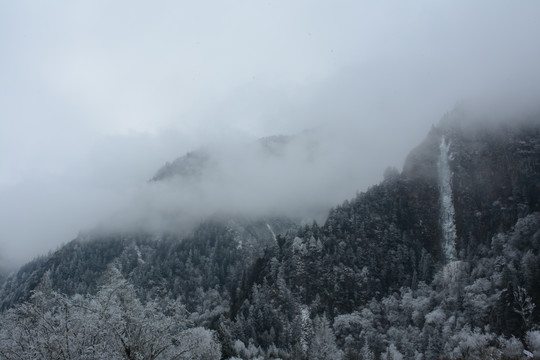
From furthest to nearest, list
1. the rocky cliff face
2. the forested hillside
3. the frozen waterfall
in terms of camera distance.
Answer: the frozen waterfall
the rocky cliff face
the forested hillside

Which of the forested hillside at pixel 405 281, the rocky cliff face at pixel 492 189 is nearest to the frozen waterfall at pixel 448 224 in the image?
the forested hillside at pixel 405 281

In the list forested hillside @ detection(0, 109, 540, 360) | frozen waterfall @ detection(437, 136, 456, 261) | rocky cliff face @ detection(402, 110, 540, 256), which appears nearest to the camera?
forested hillside @ detection(0, 109, 540, 360)

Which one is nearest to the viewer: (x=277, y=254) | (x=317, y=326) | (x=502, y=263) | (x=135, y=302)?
(x=135, y=302)

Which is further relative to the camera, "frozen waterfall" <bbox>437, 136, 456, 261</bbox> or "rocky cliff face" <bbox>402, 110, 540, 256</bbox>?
"frozen waterfall" <bbox>437, 136, 456, 261</bbox>

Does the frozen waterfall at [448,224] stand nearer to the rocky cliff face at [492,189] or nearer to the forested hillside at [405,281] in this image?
the forested hillside at [405,281]

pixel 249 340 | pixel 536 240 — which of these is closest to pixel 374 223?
pixel 536 240

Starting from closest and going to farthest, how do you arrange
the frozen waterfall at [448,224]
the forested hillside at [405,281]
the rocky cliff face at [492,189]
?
the forested hillside at [405,281] < the rocky cliff face at [492,189] < the frozen waterfall at [448,224]

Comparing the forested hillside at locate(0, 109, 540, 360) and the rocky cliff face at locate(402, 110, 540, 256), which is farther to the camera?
the rocky cliff face at locate(402, 110, 540, 256)

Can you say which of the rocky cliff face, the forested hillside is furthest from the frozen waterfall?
the rocky cliff face

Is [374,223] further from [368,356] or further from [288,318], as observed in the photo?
[368,356]

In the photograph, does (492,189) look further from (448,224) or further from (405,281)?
(405,281)

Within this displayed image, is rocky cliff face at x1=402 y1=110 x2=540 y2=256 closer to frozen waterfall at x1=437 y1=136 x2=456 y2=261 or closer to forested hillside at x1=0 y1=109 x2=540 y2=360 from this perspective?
forested hillside at x1=0 y1=109 x2=540 y2=360

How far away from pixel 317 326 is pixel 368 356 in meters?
24.8

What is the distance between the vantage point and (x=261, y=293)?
153m
